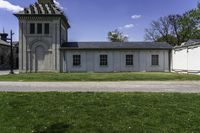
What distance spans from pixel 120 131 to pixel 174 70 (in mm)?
32981

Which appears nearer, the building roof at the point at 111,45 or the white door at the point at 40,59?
the white door at the point at 40,59

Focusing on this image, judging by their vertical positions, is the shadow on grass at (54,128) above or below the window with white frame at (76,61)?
below

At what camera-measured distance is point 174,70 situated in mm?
38906

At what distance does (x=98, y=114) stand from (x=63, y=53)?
31.4 meters

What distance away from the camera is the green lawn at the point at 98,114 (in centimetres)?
740

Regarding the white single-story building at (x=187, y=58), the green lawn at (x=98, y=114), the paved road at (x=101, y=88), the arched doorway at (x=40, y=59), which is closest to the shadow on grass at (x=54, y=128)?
the green lawn at (x=98, y=114)

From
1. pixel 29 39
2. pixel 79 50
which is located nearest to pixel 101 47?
pixel 79 50

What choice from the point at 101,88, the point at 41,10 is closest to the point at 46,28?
the point at 41,10

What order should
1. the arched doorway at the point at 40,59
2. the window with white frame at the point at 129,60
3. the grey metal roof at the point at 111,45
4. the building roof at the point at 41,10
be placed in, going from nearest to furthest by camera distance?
the building roof at the point at 41,10 → the arched doorway at the point at 40,59 → the grey metal roof at the point at 111,45 → the window with white frame at the point at 129,60

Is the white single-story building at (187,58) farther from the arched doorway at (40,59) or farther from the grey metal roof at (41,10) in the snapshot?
the arched doorway at (40,59)

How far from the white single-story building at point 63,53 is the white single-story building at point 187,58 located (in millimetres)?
2096

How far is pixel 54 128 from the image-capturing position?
24.2ft

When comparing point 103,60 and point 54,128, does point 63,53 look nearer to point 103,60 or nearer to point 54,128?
point 103,60

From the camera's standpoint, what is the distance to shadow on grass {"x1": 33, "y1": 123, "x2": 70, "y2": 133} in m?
7.15
